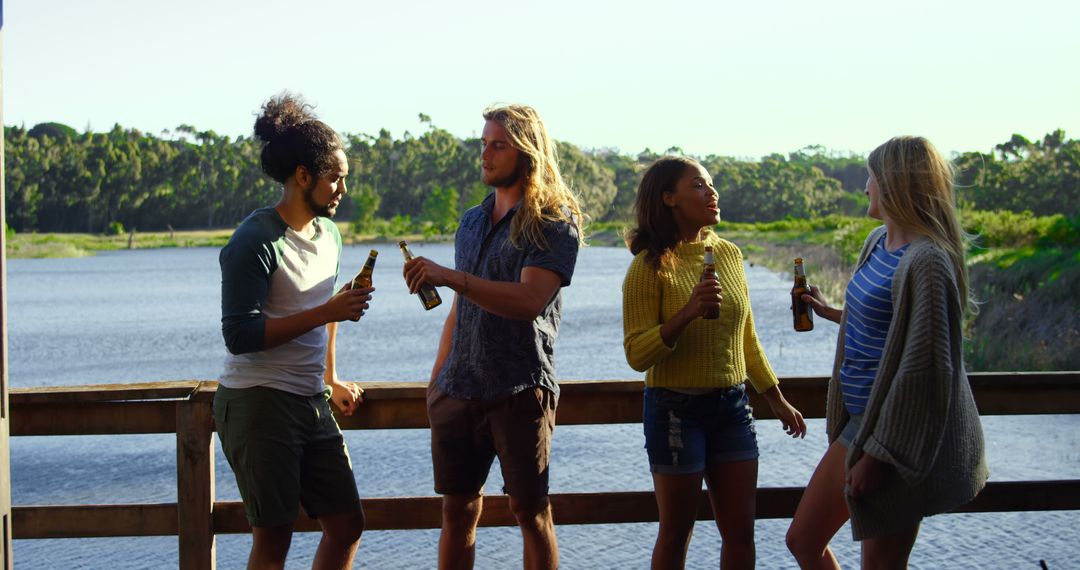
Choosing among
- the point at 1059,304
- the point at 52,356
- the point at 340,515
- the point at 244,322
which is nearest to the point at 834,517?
the point at 340,515

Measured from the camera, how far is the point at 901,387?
248 cm

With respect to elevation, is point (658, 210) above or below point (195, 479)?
above

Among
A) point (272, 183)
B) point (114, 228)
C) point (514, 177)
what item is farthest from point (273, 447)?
point (114, 228)

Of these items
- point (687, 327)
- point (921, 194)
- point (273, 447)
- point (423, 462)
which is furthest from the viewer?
point (423, 462)

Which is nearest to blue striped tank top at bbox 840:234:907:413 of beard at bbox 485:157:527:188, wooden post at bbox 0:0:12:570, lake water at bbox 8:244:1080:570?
beard at bbox 485:157:527:188

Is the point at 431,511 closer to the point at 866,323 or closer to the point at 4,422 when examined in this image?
the point at 4,422

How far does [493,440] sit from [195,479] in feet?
2.98

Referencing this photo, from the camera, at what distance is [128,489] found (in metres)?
11.8

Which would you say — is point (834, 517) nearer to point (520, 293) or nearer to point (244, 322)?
point (520, 293)

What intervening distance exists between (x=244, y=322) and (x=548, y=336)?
0.79 m

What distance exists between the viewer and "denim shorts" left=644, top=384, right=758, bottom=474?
291 cm

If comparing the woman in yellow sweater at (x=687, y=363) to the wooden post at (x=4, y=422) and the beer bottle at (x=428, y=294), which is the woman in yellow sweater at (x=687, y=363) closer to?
the beer bottle at (x=428, y=294)

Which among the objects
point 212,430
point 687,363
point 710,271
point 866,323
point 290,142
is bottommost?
point 212,430

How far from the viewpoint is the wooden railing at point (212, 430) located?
322 cm
